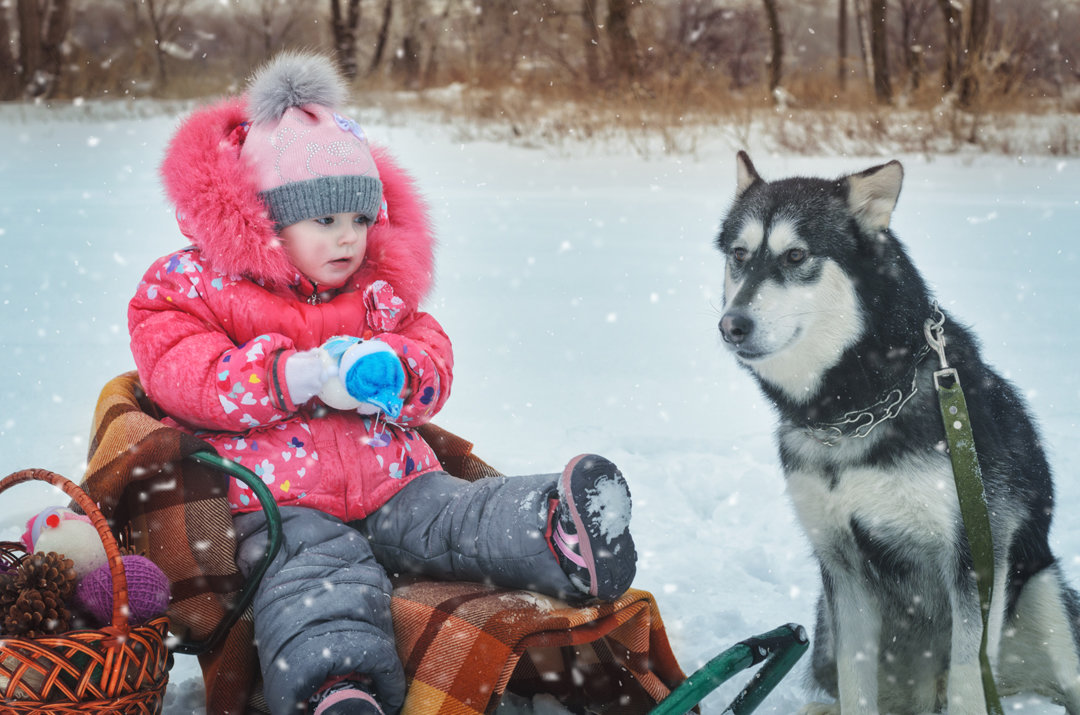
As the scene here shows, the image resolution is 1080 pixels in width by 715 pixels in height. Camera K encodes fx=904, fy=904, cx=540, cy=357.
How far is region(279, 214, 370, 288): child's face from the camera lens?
98.1 inches

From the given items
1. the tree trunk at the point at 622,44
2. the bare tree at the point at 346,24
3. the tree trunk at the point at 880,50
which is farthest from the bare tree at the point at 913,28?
the bare tree at the point at 346,24

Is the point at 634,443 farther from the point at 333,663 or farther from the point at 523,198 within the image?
the point at 523,198

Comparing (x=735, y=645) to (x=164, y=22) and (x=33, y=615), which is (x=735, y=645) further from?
(x=164, y=22)

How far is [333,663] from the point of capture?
1.88 m

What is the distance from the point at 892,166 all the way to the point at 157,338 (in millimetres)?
1844

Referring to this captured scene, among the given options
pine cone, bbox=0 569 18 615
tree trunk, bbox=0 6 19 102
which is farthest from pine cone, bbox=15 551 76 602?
tree trunk, bbox=0 6 19 102

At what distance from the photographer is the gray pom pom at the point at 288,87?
2.50m

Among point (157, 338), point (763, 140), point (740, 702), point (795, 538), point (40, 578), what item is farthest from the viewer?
point (763, 140)

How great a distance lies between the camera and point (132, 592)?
193 centimetres

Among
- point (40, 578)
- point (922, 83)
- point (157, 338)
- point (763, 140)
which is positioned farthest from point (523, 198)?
point (40, 578)

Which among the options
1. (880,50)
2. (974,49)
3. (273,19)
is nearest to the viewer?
(974,49)

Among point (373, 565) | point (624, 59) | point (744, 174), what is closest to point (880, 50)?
point (624, 59)

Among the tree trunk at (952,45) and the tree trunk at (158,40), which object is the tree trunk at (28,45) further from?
the tree trunk at (952,45)

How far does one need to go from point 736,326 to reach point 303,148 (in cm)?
125
